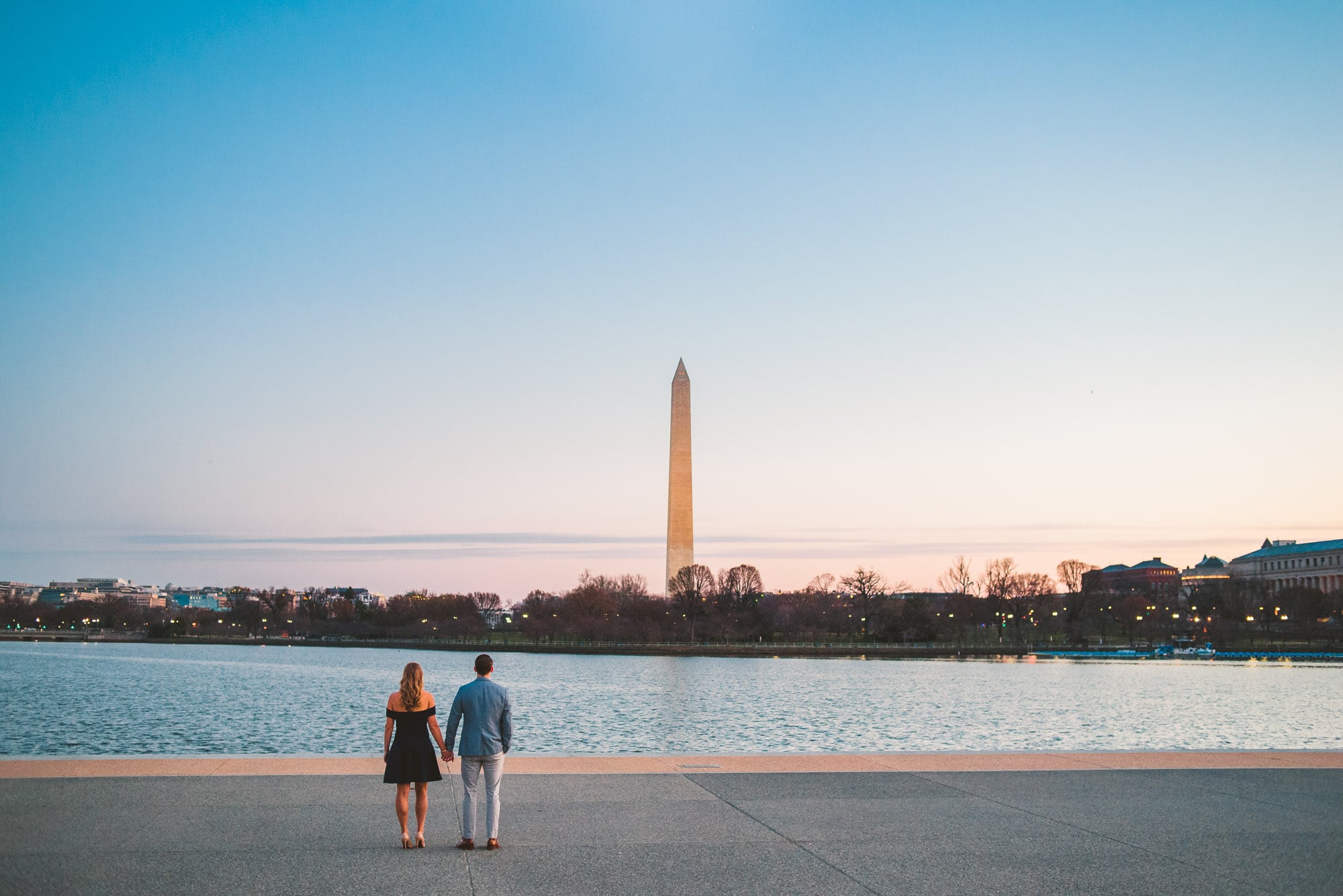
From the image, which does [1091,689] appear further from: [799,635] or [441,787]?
[799,635]

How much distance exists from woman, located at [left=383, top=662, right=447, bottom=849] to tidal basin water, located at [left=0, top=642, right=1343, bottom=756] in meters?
20.0

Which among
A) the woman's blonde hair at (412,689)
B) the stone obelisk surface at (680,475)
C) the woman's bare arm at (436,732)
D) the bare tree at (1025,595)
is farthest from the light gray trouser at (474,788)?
the bare tree at (1025,595)

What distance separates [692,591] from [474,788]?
127164 mm

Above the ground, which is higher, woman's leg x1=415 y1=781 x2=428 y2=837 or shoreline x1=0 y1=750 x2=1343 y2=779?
woman's leg x1=415 y1=781 x2=428 y2=837

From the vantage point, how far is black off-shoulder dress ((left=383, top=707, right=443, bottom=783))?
10297mm

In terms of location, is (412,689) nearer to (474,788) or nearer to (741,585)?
(474,788)

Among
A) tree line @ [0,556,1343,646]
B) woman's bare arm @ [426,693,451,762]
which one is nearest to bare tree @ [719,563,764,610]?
tree line @ [0,556,1343,646]

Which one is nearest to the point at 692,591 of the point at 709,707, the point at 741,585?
the point at 741,585

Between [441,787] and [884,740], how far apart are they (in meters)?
23.2

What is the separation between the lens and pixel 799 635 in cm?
15275

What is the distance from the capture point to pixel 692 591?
448 ft

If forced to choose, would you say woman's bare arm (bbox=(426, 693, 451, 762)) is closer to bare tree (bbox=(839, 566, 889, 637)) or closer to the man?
the man

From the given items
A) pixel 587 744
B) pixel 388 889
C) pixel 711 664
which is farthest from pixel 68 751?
pixel 711 664

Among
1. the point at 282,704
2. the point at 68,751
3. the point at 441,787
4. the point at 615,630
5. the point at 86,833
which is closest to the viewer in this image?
the point at 86,833
